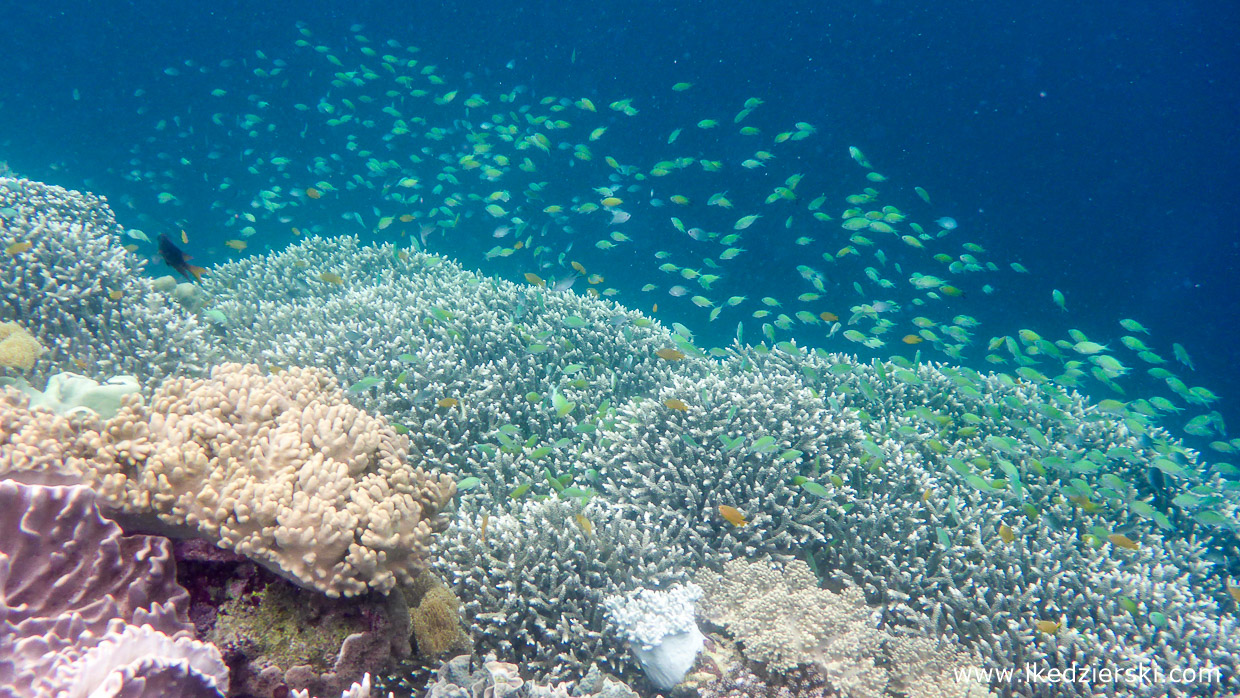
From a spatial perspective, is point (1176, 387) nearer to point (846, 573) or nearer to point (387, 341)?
point (846, 573)

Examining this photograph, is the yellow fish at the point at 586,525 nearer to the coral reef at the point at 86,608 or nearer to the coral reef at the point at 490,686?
the coral reef at the point at 490,686

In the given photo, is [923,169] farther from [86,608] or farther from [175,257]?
[86,608]

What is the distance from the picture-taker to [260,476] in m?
2.80

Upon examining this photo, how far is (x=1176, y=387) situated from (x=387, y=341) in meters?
14.4

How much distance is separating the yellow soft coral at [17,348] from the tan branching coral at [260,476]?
3368 millimetres

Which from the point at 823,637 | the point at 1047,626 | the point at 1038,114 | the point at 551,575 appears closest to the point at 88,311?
the point at 551,575

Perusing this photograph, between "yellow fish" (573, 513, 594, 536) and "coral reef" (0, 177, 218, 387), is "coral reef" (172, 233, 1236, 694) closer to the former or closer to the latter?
"yellow fish" (573, 513, 594, 536)

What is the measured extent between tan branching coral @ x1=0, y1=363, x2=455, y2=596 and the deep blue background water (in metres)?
23.8

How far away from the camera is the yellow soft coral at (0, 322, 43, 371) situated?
5.18m

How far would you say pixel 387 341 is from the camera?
6551 millimetres

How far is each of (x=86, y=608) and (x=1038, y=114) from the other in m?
35.2

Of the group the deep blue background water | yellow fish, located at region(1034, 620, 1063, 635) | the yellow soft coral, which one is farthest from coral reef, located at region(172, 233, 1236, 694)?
the deep blue background water

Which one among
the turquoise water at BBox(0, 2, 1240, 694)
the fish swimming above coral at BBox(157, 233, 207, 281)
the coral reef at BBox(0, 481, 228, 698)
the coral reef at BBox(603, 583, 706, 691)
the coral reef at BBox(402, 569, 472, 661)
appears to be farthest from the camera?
the turquoise water at BBox(0, 2, 1240, 694)

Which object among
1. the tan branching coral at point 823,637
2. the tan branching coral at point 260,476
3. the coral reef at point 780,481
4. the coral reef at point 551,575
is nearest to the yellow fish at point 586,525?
the coral reef at point 551,575
